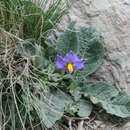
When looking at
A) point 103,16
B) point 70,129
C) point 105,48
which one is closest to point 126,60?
point 105,48

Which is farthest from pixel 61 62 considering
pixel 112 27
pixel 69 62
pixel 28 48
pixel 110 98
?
pixel 112 27

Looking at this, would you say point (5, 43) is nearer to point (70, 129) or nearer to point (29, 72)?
point (29, 72)

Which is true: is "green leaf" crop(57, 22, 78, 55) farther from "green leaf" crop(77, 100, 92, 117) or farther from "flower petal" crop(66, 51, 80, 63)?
"green leaf" crop(77, 100, 92, 117)

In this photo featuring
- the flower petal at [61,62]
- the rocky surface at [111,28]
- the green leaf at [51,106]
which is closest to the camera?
the green leaf at [51,106]

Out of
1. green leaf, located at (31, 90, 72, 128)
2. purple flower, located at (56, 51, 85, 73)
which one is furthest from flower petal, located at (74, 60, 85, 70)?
green leaf, located at (31, 90, 72, 128)

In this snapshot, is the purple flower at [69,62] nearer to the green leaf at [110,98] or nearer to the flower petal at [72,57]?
the flower petal at [72,57]

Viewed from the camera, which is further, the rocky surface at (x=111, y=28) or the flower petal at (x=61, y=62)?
the rocky surface at (x=111, y=28)

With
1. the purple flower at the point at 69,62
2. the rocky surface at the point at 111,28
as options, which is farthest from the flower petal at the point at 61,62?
the rocky surface at the point at 111,28

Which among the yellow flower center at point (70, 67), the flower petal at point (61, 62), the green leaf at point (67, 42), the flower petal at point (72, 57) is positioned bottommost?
the yellow flower center at point (70, 67)
